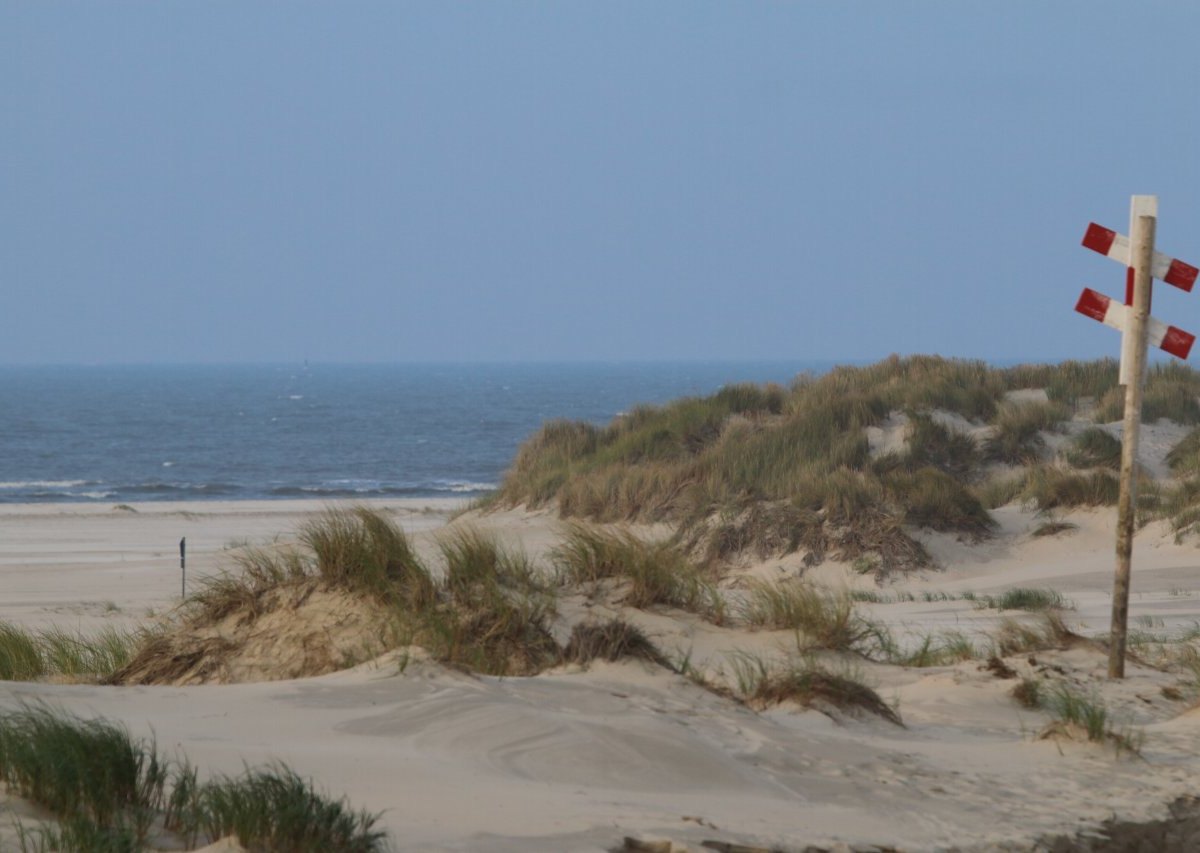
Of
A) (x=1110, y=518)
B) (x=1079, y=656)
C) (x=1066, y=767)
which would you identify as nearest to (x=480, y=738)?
(x=1066, y=767)

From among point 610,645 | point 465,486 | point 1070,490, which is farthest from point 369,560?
point 465,486

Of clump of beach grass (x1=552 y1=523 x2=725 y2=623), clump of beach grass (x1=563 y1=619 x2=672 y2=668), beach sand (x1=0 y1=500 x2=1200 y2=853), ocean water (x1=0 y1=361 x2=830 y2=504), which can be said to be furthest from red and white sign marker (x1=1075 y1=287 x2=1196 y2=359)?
ocean water (x1=0 y1=361 x2=830 y2=504)

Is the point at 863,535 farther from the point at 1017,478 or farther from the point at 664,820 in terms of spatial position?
the point at 664,820

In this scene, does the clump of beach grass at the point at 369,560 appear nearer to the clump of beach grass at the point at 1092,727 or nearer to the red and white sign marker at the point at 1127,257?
the clump of beach grass at the point at 1092,727

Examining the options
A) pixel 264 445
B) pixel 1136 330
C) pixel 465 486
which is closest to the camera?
pixel 1136 330

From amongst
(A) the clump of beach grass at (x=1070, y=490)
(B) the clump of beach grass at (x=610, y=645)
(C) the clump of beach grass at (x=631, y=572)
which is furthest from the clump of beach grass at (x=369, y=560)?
(A) the clump of beach grass at (x=1070, y=490)

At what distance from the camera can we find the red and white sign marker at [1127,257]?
8.00 metres

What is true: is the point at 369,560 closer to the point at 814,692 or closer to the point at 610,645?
the point at 610,645

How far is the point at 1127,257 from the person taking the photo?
8055 millimetres

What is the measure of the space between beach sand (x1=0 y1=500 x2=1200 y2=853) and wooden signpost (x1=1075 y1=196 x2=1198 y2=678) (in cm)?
127

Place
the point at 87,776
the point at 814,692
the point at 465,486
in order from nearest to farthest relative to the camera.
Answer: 1. the point at 87,776
2. the point at 814,692
3. the point at 465,486

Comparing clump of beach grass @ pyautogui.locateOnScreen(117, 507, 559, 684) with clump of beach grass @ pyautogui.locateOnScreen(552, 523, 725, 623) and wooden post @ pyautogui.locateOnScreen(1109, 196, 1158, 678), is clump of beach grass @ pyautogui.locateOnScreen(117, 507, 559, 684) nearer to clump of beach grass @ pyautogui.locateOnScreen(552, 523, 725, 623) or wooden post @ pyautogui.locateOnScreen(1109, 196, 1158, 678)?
clump of beach grass @ pyautogui.locateOnScreen(552, 523, 725, 623)

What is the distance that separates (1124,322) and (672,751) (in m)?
4.16

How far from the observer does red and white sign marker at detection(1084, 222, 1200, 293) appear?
26.2 feet
